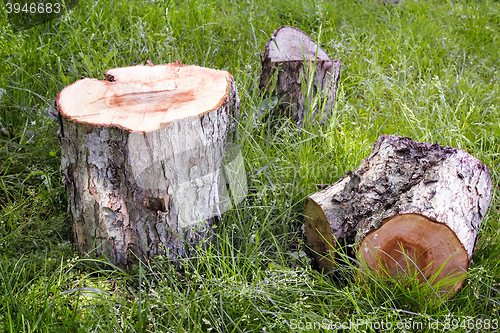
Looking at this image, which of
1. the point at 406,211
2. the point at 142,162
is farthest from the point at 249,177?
the point at 406,211

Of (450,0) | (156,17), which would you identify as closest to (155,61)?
(156,17)

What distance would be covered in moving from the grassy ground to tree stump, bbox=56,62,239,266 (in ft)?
0.45

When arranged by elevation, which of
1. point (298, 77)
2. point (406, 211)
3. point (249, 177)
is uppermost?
point (298, 77)

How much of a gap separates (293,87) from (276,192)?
2.90 ft

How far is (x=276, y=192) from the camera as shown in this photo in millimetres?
2148

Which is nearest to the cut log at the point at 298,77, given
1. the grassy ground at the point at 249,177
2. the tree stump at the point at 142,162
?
the grassy ground at the point at 249,177

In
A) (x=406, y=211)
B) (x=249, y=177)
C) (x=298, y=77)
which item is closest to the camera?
(x=406, y=211)

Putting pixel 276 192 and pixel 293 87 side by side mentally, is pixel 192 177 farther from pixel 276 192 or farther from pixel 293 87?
pixel 293 87

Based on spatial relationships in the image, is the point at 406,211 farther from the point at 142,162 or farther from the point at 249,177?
the point at 142,162

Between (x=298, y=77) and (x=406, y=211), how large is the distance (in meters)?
1.32

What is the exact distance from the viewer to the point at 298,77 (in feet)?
8.73

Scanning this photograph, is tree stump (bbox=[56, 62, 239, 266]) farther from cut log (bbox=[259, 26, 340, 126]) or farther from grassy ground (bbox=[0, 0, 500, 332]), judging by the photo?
cut log (bbox=[259, 26, 340, 126])

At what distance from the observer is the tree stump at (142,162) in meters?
1.73

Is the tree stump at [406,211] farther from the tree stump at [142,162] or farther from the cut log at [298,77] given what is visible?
the cut log at [298,77]
